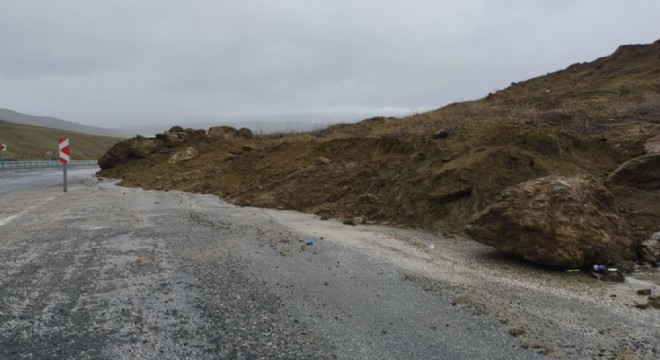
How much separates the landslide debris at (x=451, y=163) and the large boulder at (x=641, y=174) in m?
0.07

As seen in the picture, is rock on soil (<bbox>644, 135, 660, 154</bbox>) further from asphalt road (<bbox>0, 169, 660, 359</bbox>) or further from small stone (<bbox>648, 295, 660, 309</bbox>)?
small stone (<bbox>648, 295, 660, 309</bbox>)

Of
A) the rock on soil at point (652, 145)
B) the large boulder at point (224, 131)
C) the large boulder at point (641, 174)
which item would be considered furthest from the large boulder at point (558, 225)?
the large boulder at point (224, 131)

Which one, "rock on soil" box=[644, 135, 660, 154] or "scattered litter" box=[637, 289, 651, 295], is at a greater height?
"rock on soil" box=[644, 135, 660, 154]

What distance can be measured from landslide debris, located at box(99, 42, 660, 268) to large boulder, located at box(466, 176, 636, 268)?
0.60m

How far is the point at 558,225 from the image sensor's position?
6930mm

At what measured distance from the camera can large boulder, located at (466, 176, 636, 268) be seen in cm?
676

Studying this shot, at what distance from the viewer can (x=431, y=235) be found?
9547mm

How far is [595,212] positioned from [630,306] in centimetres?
243

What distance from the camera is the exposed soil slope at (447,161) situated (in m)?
10.3

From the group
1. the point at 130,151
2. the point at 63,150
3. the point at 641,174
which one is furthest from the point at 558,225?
the point at 130,151

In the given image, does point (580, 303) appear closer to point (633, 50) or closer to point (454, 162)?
point (454, 162)

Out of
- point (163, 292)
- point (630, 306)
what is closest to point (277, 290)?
point (163, 292)

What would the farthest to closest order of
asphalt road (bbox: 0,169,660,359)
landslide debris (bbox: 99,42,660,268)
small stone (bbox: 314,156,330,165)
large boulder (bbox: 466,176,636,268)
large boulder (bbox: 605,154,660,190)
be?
small stone (bbox: 314,156,330,165) → landslide debris (bbox: 99,42,660,268) → large boulder (bbox: 605,154,660,190) → large boulder (bbox: 466,176,636,268) → asphalt road (bbox: 0,169,660,359)

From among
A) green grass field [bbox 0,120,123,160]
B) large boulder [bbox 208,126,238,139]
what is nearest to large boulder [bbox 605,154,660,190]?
large boulder [bbox 208,126,238,139]
